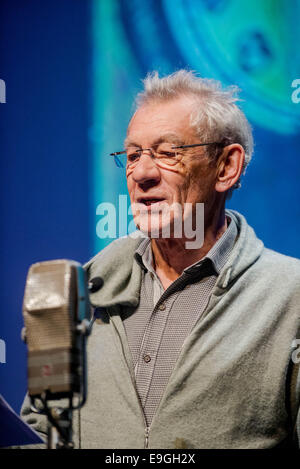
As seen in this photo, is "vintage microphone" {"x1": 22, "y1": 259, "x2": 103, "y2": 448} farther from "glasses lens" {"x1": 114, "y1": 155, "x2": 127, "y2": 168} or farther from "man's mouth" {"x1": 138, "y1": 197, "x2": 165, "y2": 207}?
"glasses lens" {"x1": 114, "y1": 155, "x2": 127, "y2": 168}

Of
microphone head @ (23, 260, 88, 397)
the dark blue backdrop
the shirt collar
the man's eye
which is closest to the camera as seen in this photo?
microphone head @ (23, 260, 88, 397)

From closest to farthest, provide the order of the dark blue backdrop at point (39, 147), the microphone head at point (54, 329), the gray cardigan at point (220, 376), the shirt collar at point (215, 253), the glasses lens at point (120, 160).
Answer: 1. the microphone head at point (54, 329)
2. the gray cardigan at point (220, 376)
3. the shirt collar at point (215, 253)
4. the glasses lens at point (120, 160)
5. the dark blue backdrop at point (39, 147)

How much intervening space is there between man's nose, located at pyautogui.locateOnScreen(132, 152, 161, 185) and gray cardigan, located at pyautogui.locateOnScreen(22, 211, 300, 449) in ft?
1.16

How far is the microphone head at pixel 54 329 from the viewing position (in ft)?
3.59

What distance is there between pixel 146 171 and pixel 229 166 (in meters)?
0.33

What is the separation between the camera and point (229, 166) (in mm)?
2018

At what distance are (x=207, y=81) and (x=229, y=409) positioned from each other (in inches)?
44.5

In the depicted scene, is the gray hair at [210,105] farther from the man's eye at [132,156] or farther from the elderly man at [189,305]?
the man's eye at [132,156]

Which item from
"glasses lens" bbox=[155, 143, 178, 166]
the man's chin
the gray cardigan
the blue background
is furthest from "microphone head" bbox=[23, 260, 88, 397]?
the blue background

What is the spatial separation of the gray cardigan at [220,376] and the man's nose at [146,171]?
1.16ft

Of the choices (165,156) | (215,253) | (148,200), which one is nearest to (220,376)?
(215,253)

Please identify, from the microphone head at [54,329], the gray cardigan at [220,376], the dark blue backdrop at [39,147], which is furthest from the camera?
the dark blue backdrop at [39,147]

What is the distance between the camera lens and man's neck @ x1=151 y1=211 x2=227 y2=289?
1.91m

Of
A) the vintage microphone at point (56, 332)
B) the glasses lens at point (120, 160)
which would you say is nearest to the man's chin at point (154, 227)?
the glasses lens at point (120, 160)
